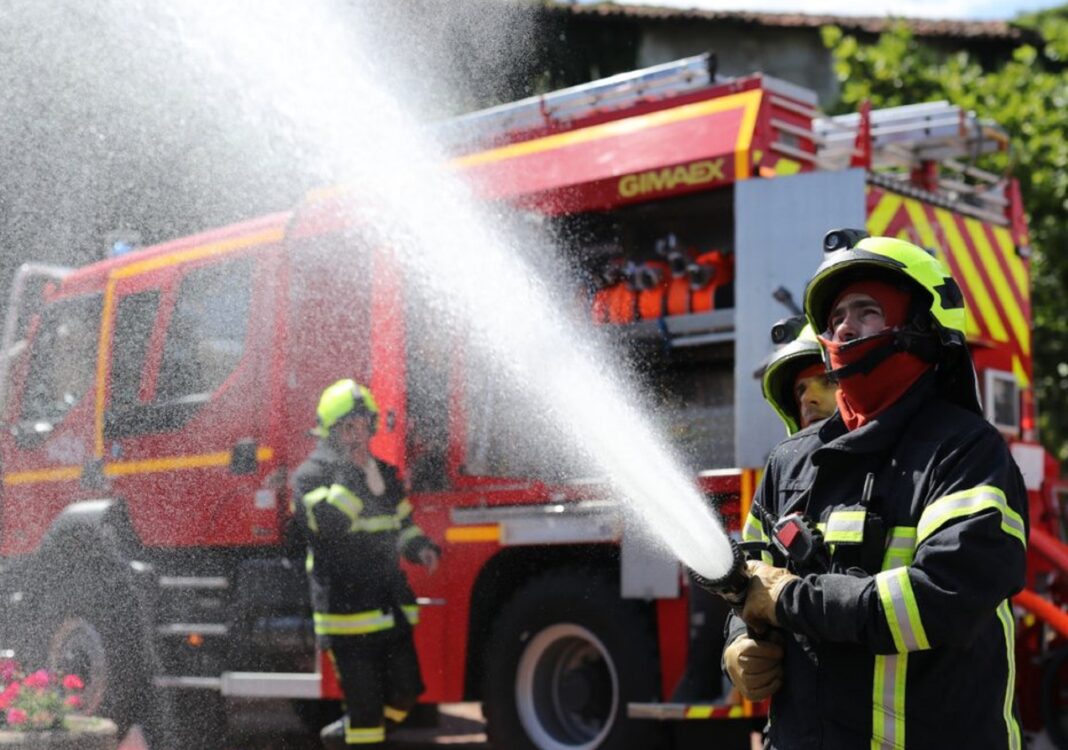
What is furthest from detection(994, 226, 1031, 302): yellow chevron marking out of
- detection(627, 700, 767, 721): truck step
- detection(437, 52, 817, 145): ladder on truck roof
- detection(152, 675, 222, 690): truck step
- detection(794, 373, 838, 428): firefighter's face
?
detection(152, 675, 222, 690): truck step

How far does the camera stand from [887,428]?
256 centimetres

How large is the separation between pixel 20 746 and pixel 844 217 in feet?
12.8

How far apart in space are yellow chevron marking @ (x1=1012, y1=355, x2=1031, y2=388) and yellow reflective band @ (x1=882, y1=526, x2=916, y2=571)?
4426 millimetres

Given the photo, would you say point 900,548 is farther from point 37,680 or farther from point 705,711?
point 37,680

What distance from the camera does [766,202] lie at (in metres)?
5.61

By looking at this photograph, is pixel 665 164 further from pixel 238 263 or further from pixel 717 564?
pixel 717 564

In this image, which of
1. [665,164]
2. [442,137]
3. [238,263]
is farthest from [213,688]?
[665,164]

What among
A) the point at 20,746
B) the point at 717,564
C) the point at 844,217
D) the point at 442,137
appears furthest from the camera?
the point at 442,137

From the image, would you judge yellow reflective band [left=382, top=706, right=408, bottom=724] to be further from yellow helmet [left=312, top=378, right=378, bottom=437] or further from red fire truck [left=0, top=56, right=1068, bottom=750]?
yellow helmet [left=312, top=378, right=378, bottom=437]

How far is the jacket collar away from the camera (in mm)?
2559

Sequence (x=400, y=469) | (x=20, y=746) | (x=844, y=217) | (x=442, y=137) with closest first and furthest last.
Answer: (x=844, y=217)
(x=20, y=746)
(x=400, y=469)
(x=442, y=137)

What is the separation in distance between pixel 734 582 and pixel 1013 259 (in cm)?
484

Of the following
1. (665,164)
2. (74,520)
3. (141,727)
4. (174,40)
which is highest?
(174,40)

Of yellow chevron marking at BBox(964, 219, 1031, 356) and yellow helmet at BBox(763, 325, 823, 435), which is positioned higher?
yellow chevron marking at BBox(964, 219, 1031, 356)
